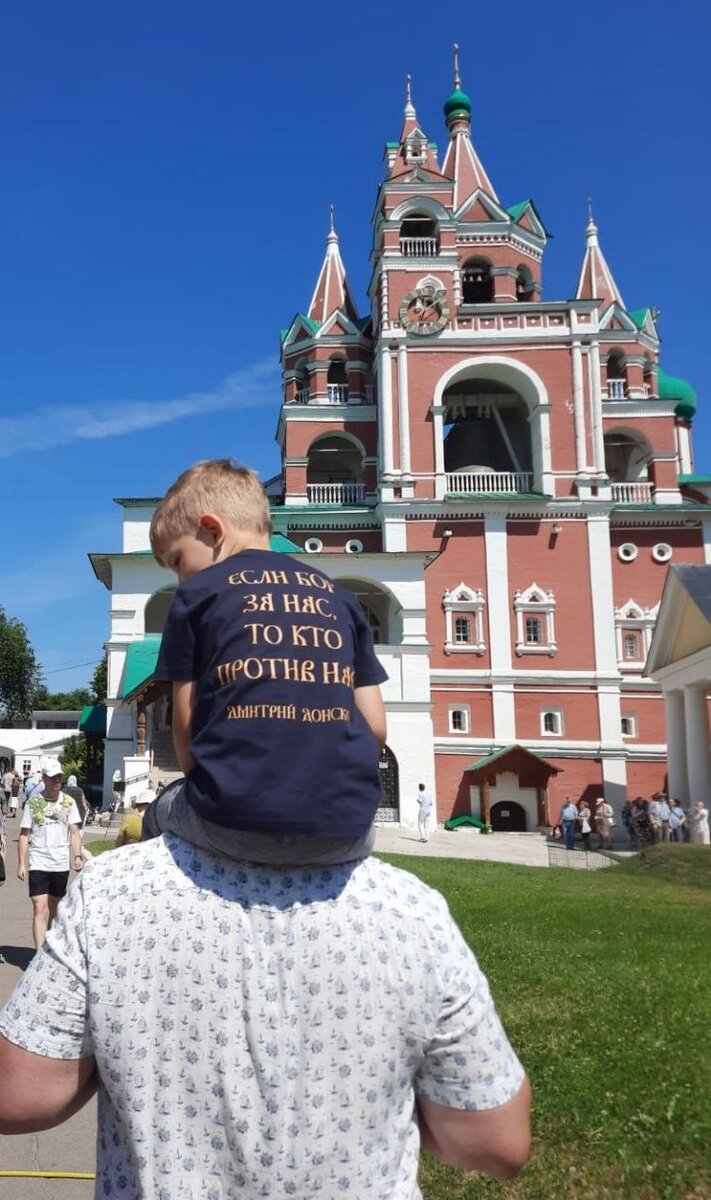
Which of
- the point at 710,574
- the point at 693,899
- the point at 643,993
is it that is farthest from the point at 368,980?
the point at 710,574

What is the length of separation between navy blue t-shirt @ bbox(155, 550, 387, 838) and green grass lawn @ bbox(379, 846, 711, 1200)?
2828mm

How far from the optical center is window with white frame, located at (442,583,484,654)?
33562 millimetres

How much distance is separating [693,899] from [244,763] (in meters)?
14.5

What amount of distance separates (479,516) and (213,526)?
32.7 metres

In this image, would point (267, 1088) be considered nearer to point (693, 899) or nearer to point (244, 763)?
point (244, 763)

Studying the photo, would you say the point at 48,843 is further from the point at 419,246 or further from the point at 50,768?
the point at 419,246

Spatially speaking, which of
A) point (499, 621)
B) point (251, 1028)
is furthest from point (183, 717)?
point (499, 621)

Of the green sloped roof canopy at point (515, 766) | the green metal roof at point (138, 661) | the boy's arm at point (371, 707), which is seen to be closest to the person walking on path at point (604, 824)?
the green sloped roof canopy at point (515, 766)

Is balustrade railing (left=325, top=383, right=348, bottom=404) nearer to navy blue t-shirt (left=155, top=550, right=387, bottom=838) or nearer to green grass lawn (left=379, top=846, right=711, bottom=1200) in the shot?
green grass lawn (left=379, top=846, right=711, bottom=1200)

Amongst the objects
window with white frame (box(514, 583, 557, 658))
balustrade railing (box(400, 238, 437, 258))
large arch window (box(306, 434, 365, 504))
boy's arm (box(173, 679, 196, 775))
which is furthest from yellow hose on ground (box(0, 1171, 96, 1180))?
balustrade railing (box(400, 238, 437, 258))

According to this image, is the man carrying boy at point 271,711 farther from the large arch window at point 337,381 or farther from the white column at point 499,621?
the large arch window at point 337,381

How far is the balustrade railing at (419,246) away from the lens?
118ft

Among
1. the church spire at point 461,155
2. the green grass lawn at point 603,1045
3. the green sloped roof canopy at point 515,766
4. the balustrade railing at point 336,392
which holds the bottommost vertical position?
the green grass lawn at point 603,1045

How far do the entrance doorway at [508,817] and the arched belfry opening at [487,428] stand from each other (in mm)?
12631
